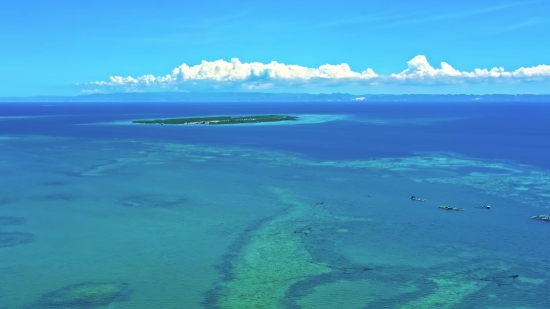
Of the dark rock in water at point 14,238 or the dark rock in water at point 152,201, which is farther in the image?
the dark rock in water at point 152,201

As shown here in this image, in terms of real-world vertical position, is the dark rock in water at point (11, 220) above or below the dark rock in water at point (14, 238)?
above

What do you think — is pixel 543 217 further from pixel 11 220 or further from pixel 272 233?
pixel 11 220

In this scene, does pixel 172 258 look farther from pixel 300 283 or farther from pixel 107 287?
pixel 300 283

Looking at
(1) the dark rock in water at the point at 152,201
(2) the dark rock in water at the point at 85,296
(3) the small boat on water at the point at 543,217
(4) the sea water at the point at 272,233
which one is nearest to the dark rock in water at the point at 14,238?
(4) the sea water at the point at 272,233

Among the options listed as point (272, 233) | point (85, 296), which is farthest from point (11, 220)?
point (272, 233)

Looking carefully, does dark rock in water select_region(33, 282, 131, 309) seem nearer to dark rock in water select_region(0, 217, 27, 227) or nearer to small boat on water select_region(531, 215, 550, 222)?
dark rock in water select_region(0, 217, 27, 227)

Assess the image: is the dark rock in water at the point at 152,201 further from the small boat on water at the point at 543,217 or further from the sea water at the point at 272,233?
the small boat on water at the point at 543,217
